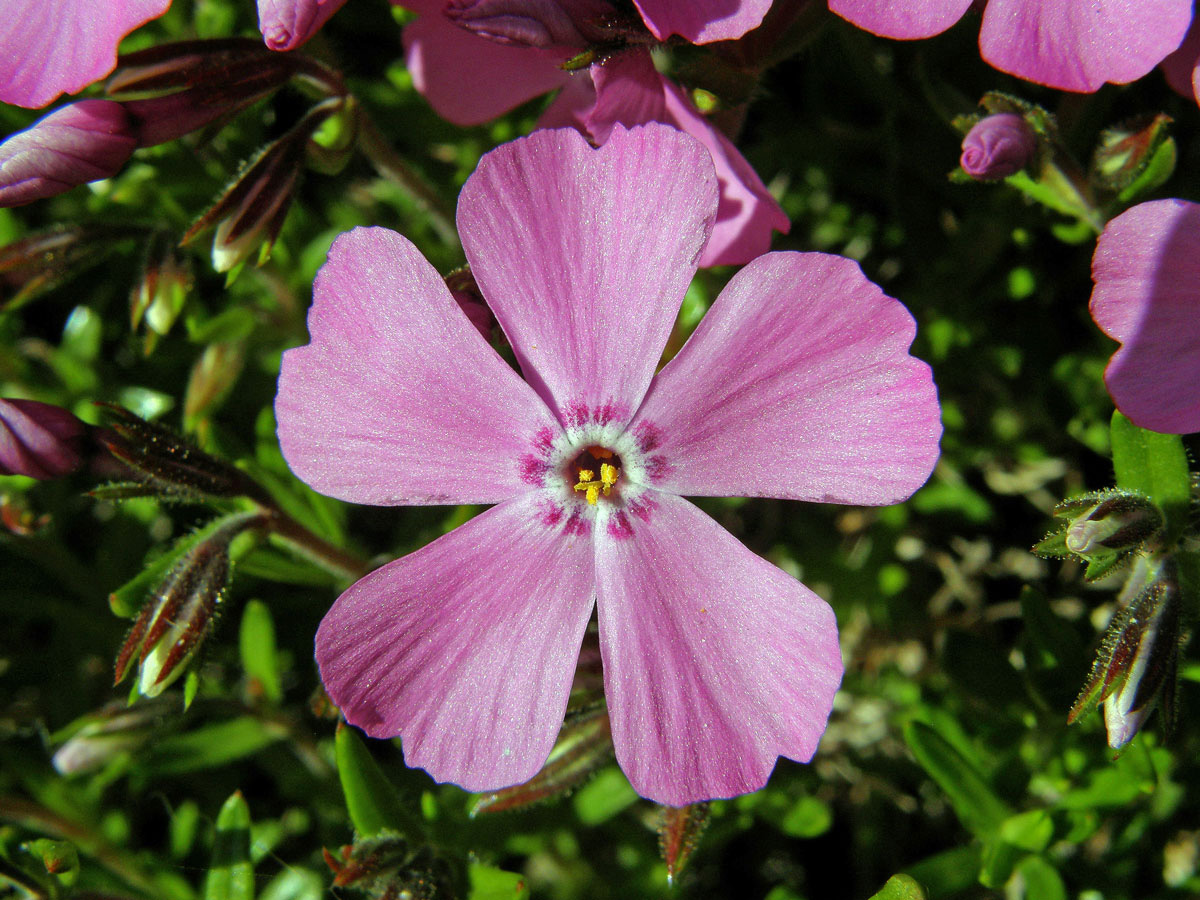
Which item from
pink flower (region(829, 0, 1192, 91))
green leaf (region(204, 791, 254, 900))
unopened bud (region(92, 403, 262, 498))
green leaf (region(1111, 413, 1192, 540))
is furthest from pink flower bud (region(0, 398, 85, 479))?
green leaf (region(1111, 413, 1192, 540))

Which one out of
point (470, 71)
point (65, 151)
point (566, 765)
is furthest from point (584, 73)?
point (566, 765)

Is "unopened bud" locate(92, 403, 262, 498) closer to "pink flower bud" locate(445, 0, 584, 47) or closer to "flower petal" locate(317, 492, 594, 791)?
"flower petal" locate(317, 492, 594, 791)

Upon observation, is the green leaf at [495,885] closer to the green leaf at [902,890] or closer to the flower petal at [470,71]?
the green leaf at [902,890]

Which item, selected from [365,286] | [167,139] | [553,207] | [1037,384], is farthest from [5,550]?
[1037,384]

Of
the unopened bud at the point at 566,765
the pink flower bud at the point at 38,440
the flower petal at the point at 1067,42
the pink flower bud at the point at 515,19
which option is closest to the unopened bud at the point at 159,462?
the pink flower bud at the point at 38,440

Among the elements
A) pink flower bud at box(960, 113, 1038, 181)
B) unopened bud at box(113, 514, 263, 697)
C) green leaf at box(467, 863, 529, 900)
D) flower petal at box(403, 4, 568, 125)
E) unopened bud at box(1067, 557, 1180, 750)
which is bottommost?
green leaf at box(467, 863, 529, 900)

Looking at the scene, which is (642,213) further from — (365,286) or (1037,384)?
(1037,384)

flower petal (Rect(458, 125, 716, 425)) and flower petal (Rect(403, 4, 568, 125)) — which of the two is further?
flower petal (Rect(403, 4, 568, 125))
